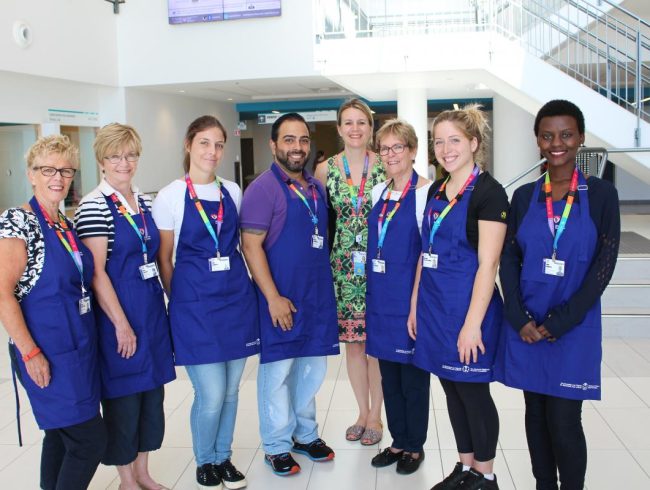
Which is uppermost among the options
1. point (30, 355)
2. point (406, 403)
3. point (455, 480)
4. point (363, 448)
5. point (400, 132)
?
point (400, 132)

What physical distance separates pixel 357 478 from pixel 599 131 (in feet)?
18.8

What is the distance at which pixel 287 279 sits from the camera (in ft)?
9.61

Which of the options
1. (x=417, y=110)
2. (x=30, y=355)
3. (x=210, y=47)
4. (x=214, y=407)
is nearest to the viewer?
(x=30, y=355)

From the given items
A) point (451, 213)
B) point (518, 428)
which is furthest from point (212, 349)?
point (518, 428)

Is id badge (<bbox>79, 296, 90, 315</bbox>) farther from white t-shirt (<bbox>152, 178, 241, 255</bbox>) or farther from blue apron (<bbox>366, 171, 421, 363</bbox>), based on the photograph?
blue apron (<bbox>366, 171, 421, 363</bbox>)

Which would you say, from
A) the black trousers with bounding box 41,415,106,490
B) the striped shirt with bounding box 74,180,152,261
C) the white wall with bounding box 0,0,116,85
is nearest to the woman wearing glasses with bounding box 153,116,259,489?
the striped shirt with bounding box 74,180,152,261

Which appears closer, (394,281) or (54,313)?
(54,313)

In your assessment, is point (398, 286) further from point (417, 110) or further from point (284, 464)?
point (417, 110)

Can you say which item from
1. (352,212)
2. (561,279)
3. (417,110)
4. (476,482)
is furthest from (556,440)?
(417,110)

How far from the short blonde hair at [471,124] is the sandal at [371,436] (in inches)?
62.2

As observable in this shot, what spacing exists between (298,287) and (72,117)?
11269mm

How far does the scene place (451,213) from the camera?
8.21 feet

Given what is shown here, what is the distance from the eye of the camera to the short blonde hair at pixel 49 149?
233 centimetres

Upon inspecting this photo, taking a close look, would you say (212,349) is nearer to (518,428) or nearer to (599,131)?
(518,428)
